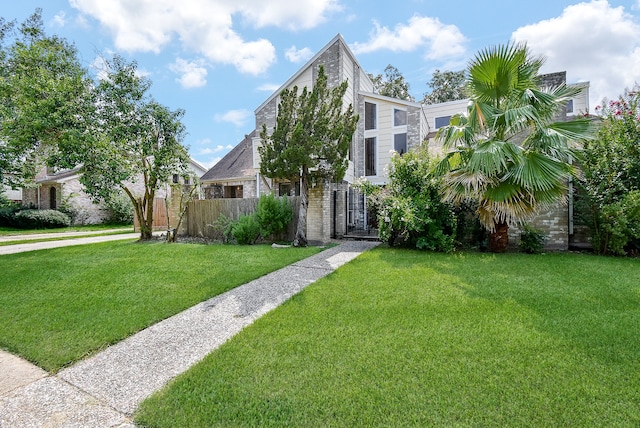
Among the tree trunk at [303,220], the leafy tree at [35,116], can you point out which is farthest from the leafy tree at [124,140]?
the tree trunk at [303,220]

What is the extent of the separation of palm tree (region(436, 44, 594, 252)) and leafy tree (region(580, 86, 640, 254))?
3.16 feet

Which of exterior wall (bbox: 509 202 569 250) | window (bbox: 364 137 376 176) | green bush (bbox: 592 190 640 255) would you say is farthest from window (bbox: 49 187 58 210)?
green bush (bbox: 592 190 640 255)

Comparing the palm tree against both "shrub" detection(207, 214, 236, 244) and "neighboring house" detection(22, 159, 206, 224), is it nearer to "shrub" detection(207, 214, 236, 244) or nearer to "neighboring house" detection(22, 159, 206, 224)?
"shrub" detection(207, 214, 236, 244)

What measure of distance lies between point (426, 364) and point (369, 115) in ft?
46.5

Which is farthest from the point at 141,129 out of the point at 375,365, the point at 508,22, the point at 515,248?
the point at 515,248

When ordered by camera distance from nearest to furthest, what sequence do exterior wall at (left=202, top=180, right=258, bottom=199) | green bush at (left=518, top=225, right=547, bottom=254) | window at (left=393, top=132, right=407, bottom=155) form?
green bush at (left=518, top=225, right=547, bottom=254) < window at (left=393, top=132, right=407, bottom=155) < exterior wall at (left=202, top=180, right=258, bottom=199)

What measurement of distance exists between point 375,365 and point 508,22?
34.9ft

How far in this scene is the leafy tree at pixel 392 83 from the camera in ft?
93.3

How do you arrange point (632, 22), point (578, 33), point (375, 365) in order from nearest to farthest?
point (375, 365) < point (632, 22) < point (578, 33)

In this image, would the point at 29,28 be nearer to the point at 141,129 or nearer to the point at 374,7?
the point at 141,129

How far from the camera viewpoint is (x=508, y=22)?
872 centimetres

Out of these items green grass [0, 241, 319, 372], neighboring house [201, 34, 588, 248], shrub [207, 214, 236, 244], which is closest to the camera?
green grass [0, 241, 319, 372]

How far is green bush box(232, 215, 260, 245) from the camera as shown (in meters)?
10.2

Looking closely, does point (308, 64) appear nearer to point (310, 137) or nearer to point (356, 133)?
point (356, 133)
